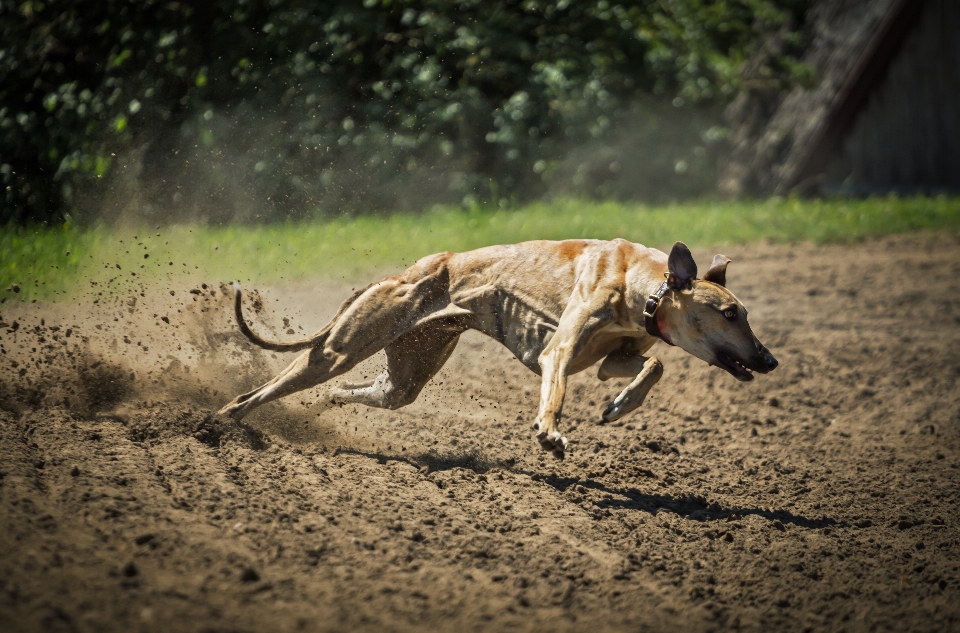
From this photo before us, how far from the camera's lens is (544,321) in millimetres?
5777

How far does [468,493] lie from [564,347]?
100 centimetres

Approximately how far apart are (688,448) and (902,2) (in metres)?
11.0

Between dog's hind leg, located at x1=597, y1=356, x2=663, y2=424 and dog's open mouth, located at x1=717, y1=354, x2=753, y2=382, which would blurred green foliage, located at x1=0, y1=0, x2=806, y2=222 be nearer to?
dog's hind leg, located at x1=597, y1=356, x2=663, y2=424

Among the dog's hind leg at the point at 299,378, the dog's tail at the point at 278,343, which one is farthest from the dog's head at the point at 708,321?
the dog's tail at the point at 278,343

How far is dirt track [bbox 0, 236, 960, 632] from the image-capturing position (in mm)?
3838

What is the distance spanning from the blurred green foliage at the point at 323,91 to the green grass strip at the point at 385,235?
0.74 m

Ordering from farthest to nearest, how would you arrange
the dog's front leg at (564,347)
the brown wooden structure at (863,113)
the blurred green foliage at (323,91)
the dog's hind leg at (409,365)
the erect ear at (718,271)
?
the brown wooden structure at (863,113)
the blurred green foliage at (323,91)
the dog's hind leg at (409,365)
the erect ear at (718,271)
the dog's front leg at (564,347)

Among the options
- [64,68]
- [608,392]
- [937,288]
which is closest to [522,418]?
[608,392]

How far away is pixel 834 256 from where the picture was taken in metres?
11.6

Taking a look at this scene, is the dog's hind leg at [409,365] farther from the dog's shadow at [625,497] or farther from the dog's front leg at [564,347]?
the dog's front leg at [564,347]

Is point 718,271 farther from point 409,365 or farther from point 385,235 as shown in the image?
point 385,235

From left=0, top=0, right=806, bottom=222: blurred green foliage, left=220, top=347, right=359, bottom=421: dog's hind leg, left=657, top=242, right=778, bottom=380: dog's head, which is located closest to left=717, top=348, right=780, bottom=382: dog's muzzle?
left=657, top=242, right=778, bottom=380: dog's head

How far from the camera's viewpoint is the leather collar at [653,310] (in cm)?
514

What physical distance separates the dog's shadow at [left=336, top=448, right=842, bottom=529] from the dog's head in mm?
873
